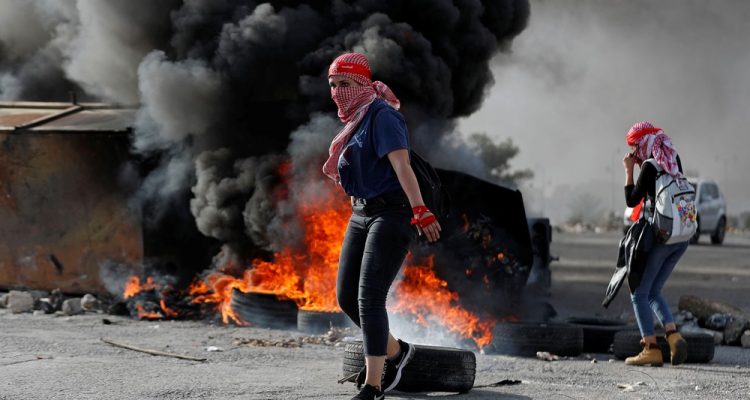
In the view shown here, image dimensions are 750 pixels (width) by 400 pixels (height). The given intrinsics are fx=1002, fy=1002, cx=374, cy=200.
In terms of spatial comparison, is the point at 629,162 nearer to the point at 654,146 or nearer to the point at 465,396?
the point at 654,146

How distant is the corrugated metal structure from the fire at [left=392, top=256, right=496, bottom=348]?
136 inches

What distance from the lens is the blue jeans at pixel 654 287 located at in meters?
7.35

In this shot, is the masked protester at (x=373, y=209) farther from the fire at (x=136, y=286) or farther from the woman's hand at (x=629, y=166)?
the fire at (x=136, y=286)

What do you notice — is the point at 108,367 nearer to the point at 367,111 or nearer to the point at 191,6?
the point at 367,111

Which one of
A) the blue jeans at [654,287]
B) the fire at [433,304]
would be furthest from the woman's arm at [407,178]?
the fire at [433,304]

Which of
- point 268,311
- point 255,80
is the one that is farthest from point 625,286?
point 268,311

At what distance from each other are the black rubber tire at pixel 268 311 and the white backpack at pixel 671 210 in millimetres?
3803

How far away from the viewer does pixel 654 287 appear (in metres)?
7.46

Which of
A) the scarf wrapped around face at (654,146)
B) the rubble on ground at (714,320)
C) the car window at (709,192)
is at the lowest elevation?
the rubble on ground at (714,320)

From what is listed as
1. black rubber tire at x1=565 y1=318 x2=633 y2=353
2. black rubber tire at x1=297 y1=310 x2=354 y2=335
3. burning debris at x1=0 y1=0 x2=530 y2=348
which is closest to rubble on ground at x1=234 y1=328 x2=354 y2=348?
black rubber tire at x1=297 y1=310 x2=354 y2=335

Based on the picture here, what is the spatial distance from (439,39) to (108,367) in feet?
22.2

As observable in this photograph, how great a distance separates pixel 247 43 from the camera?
1105 centimetres

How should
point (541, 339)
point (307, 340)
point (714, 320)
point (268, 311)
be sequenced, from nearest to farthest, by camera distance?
point (541, 339) → point (307, 340) → point (714, 320) → point (268, 311)

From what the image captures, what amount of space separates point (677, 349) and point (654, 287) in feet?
1.59
